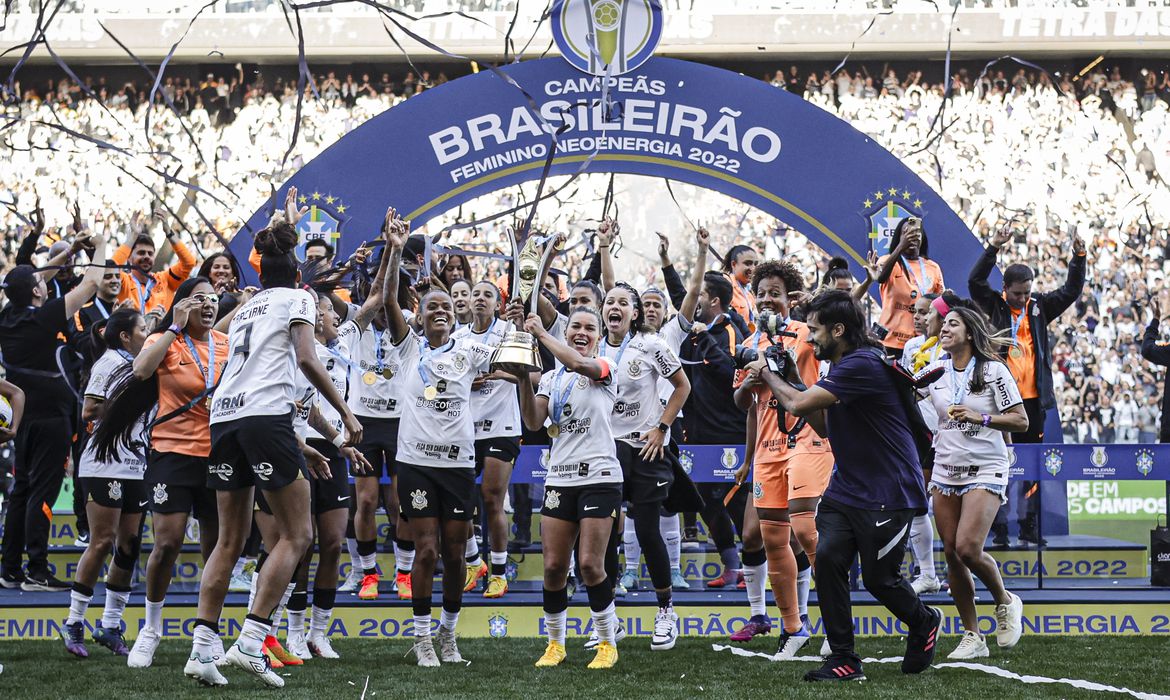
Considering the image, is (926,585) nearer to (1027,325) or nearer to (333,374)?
(1027,325)

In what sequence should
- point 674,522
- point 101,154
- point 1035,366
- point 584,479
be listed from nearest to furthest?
1. point 584,479
2. point 674,522
3. point 1035,366
4. point 101,154

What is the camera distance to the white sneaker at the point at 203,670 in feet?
20.2

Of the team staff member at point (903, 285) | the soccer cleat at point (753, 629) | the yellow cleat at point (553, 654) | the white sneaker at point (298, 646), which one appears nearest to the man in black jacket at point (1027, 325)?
the team staff member at point (903, 285)

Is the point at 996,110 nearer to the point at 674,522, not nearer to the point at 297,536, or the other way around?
the point at 674,522

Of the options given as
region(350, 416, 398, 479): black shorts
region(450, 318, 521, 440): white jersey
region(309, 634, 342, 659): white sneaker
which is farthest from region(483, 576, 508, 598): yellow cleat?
region(309, 634, 342, 659): white sneaker

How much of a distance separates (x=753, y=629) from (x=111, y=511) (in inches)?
151

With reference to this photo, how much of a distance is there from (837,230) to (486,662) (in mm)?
4756

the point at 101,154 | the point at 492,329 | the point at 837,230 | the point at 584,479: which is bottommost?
the point at 584,479

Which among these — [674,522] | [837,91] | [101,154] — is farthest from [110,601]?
[837,91]

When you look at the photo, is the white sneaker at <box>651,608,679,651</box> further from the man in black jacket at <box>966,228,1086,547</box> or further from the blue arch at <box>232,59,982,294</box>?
the blue arch at <box>232,59,982,294</box>

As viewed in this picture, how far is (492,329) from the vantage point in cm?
808

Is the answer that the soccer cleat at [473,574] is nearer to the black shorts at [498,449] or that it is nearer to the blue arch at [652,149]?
the black shorts at [498,449]

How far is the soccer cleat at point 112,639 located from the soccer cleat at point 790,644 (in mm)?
3655

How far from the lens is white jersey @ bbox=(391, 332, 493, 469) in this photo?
7047 millimetres
